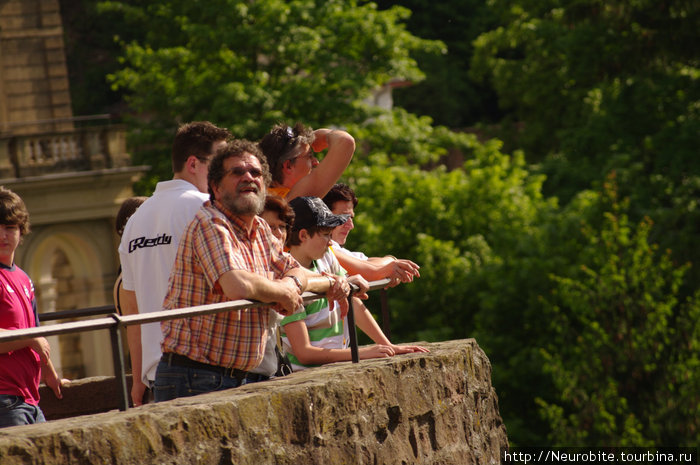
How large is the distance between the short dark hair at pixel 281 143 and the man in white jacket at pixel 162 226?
272mm

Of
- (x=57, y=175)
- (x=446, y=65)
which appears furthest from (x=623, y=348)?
(x=446, y=65)

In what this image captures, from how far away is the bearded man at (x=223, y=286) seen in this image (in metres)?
4.80

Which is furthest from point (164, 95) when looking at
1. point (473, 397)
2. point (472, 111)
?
point (473, 397)

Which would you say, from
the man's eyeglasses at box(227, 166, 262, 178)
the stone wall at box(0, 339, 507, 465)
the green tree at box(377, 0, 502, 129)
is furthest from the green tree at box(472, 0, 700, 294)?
the man's eyeglasses at box(227, 166, 262, 178)

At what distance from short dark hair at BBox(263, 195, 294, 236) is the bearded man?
1.10ft

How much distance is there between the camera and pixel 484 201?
2473 centimetres

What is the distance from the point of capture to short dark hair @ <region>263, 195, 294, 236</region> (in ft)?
17.7

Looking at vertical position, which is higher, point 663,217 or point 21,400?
point 21,400

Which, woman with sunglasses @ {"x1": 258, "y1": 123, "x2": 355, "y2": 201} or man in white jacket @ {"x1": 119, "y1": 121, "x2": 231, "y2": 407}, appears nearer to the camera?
man in white jacket @ {"x1": 119, "y1": 121, "x2": 231, "y2": 407}

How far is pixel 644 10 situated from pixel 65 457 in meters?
19.3

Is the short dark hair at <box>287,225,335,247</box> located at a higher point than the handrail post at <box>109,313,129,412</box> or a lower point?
higher

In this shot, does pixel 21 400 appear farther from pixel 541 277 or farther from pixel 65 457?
pixel 541 277

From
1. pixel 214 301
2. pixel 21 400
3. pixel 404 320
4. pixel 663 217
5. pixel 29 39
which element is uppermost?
pixel 29 39

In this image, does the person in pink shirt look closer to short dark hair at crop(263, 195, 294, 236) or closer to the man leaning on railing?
the man leaning on railing
